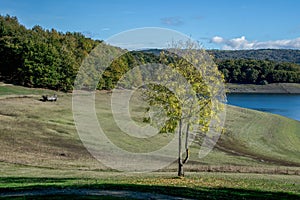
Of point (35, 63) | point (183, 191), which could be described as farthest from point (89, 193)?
point (35, 63)

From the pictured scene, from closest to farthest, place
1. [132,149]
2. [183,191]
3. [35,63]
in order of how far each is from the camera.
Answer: [183,191] < [132,149] < [35,63]

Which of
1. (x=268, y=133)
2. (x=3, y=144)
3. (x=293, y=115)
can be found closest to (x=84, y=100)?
(x=268, y=133)

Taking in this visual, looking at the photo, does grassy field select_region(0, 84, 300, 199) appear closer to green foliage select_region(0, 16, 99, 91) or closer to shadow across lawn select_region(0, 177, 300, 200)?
shadow across lawn select_region(0, 177, 300, 200)

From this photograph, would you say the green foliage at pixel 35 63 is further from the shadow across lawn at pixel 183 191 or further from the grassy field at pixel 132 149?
the shadow across lawn at pixel 183 191

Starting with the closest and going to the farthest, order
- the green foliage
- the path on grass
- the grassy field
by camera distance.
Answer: the path on grass, the grassy field, the green foliage

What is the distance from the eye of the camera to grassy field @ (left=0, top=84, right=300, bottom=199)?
21688mm

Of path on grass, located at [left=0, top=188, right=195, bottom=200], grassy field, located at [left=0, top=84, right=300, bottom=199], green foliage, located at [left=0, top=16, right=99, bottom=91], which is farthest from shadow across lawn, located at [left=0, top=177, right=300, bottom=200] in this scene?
green foliage, located at [left=0, top=16, right=99, bottom=91]

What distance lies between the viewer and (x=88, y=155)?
1521 inches

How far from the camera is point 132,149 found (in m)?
45.1

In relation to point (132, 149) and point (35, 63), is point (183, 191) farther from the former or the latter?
point (35, 63)

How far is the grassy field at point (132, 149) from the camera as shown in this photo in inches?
854

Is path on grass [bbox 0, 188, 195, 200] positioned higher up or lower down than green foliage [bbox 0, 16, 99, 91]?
lower down

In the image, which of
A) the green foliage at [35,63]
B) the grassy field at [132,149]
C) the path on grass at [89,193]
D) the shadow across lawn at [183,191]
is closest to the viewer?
the path on grass at [89,193]

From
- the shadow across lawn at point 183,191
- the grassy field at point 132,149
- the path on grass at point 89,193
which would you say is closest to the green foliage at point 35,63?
the grassy field at point 132,149
